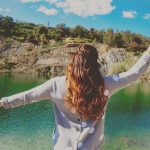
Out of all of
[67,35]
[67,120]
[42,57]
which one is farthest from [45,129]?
[67,35]

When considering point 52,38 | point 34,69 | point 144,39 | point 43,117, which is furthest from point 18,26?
point 43,117

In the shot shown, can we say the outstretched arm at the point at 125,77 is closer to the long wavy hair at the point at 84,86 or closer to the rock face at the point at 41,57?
the long wavy hair at the point at 84,86

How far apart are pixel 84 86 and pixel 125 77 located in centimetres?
39

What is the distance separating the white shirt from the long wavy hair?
6cm

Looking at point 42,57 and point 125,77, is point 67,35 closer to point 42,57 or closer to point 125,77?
point 42,57

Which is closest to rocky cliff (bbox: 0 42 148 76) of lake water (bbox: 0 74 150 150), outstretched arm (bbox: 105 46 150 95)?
lake water (bbox: 0 74 150 150)

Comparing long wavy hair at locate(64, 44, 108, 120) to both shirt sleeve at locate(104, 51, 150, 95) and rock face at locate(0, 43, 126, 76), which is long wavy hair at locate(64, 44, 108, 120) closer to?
shirt sleeve at locate(104, 51, 150, 95)

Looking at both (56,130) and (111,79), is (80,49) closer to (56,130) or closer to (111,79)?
(111,79)

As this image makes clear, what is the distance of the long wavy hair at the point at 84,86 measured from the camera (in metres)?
3.65

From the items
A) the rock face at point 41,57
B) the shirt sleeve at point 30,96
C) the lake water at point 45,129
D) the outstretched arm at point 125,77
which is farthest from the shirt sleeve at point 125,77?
the rock face at point 41,57

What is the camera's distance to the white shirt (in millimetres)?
3684

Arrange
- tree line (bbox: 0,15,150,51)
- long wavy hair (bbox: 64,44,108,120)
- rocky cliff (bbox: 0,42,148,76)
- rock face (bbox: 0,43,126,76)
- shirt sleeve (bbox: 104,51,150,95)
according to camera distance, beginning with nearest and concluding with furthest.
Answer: long wavy hair (bbox: 64,44,108,120) → shirt sleeve (bbox: 104,51,150,95) → rock face (bbox: 0,43,126,76) → rocky cliff (bbox: 0,42,148,76) → tree line (bbox: 0,15,150,51)

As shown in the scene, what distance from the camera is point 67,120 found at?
3.78 metres

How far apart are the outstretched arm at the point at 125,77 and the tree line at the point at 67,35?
341 ft
